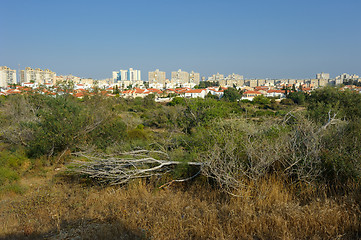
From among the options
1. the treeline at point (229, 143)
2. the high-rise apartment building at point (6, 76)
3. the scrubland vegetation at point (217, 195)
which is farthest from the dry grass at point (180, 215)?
the high-rise apartment building at point (6, 76)

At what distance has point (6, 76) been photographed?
Answer: 105875 millimetres

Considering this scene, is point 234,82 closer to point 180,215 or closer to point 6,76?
point 6,76

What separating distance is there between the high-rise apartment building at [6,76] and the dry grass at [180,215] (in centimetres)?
11819

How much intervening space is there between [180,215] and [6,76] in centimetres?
12611

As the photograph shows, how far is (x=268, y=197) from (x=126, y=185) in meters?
2.86

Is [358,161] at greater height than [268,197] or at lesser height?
greater

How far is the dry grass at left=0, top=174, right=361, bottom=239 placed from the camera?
3.09 metres

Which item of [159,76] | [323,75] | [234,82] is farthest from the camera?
[323,75]

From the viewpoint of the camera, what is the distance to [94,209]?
4.54 meters

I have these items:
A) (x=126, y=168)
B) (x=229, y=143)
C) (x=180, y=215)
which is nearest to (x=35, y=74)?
(x=126, y=168)

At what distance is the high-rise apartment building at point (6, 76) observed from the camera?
338 feet

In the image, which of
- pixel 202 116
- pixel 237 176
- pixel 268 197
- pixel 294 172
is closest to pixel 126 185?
pixel 237 176

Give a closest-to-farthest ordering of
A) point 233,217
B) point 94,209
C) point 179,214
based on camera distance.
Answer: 1. point 233,217
2. point 179,214
3. point 94,209

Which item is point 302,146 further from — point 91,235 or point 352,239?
point 91,235
